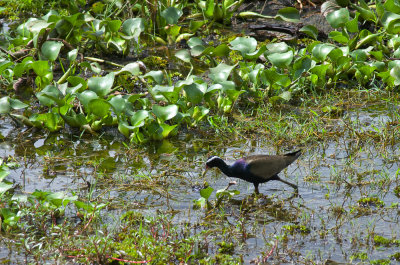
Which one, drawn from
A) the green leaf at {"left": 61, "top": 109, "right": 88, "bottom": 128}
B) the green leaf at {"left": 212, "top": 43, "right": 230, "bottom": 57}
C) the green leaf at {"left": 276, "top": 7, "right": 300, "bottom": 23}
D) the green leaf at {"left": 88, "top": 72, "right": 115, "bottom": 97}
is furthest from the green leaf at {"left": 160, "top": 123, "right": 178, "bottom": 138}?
the green leaf at {"left": 276, "top": 7, "right": 300, "bottom": 23}

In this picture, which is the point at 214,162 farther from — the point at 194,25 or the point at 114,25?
the point at 194,25

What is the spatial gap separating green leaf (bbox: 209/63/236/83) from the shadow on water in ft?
2.07

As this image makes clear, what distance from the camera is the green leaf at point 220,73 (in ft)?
20.8

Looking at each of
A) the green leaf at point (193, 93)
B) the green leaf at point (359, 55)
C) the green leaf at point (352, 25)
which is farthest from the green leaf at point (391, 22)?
the green leaf at point (193, 93)

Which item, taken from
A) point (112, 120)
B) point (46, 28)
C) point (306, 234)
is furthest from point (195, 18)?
point (306, 234)

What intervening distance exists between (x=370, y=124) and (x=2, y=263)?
366 cm

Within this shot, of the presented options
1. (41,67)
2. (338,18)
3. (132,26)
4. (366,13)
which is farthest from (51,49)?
(366,13)

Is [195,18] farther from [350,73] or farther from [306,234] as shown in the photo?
[306,234]

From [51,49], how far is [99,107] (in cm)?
136

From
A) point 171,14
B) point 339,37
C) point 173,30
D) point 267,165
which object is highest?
point 267,165

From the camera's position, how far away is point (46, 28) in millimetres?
7012

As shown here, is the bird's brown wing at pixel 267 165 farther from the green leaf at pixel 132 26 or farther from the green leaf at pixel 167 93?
the green leaf at pixel 132 26

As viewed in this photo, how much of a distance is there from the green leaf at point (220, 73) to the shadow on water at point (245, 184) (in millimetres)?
630

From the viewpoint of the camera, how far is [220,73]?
6.41 metres
